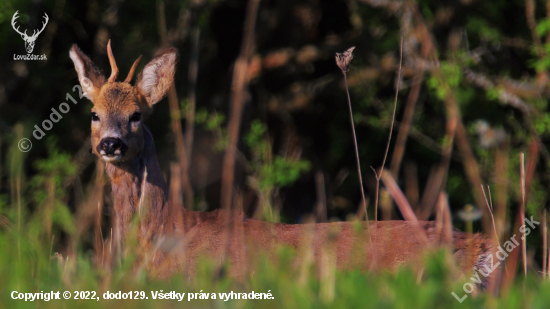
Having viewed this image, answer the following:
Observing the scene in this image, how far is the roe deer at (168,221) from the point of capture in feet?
13.7

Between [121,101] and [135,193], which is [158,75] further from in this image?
[135,193]

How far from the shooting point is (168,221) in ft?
16.0

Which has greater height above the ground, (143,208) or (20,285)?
(143,208)

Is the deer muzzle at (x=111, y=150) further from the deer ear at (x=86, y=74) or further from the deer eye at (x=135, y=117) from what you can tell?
the deer ear at (x=86, y=74)

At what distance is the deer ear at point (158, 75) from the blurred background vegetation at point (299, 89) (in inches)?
76.5

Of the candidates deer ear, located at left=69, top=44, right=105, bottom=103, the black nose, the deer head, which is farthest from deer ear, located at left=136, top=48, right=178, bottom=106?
the black nose

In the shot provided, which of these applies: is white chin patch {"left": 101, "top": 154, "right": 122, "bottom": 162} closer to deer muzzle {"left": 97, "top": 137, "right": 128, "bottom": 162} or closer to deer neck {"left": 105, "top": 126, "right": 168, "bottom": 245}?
deer muzzle {"left": 97, "top": 137, "right": 128, "bottom": 162}

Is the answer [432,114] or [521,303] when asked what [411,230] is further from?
[432,114]

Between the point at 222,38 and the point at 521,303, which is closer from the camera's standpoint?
the point at 521,303

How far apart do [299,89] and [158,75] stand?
4683mm

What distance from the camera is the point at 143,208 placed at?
441 centimetres

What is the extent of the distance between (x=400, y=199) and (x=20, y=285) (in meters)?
1.47

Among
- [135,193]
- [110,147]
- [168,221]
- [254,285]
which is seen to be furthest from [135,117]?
[254,285]

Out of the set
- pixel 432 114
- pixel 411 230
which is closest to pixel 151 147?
pixel 411 230
